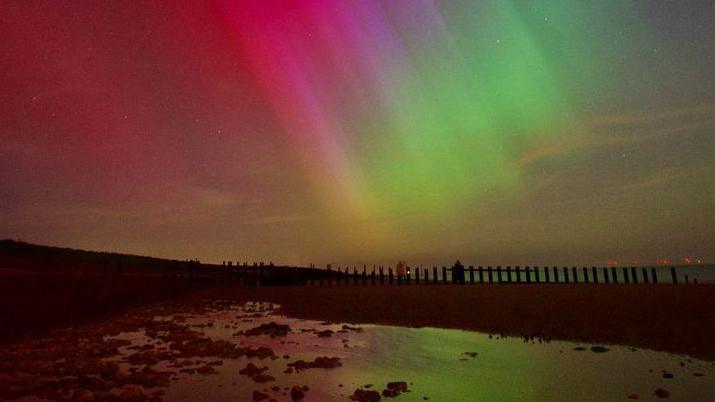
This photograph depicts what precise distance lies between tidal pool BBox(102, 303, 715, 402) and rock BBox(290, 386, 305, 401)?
0.30ft

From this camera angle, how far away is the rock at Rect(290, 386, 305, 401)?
708 centimetres

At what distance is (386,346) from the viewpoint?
1194 cm

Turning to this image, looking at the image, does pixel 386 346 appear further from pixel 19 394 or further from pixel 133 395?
pixel 19 394

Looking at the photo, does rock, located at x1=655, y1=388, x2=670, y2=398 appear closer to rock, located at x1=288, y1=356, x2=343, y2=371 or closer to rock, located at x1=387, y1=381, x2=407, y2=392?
rock, located at x1=387, y1=381, x2=407, y2=392

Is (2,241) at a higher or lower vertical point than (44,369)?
higher

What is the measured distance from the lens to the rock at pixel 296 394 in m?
7.08

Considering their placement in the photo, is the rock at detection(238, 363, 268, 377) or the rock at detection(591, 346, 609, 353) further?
the rock at detection(591, 346, 609, 353)

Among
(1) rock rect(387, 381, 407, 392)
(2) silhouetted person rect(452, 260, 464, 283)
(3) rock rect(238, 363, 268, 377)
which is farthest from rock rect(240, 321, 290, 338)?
(2) silhouetted person rect(452, 260, 464, 283)

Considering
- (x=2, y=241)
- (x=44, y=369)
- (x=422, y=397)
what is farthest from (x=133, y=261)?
(x=422, y=397)

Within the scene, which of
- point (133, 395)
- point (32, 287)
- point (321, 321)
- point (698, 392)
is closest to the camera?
point (698, 392)

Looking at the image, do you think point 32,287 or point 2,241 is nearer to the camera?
point 32,287

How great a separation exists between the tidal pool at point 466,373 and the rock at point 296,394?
0.30 feet

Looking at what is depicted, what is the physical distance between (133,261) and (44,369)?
90939 mm

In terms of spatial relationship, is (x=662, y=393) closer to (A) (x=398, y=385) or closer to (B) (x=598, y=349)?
(B) (x=598, y=349)
